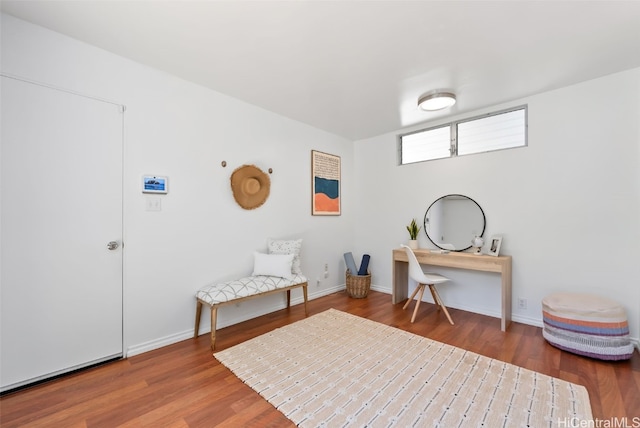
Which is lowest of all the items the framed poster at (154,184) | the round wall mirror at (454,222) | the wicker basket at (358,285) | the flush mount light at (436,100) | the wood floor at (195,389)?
the wood floor at (195,389)

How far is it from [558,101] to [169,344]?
4512 millimetres

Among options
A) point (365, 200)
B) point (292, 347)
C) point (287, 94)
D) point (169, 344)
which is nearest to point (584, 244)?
point (365, 200)

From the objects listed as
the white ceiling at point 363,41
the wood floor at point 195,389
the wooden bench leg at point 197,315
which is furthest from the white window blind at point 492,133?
the wooden bench leg at point 197,315

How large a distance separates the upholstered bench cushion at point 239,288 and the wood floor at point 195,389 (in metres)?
0.43

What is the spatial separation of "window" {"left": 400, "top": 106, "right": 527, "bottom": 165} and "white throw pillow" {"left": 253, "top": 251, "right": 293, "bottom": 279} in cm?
232

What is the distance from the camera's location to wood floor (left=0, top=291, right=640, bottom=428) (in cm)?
151

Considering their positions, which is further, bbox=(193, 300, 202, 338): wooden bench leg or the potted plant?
the potted plant

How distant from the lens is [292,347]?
2.34 metres

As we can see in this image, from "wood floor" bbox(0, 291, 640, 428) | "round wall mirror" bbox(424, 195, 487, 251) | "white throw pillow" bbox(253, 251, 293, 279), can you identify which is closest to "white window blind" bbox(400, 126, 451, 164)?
"round wall mirror" bbox(424, 195, 487, 251)

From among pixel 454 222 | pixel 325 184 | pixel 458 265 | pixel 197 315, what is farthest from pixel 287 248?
pixel 454 222

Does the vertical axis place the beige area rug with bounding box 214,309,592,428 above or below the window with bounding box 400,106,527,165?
below

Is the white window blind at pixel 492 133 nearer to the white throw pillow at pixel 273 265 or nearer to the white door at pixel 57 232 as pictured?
the white throw pillow at pixel 273 265

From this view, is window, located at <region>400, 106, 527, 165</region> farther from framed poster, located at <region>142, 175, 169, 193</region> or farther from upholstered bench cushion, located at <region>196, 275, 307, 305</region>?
framed poster, located at <region>142, 175, 169, 193</region>

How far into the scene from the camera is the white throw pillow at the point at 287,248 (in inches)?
125
